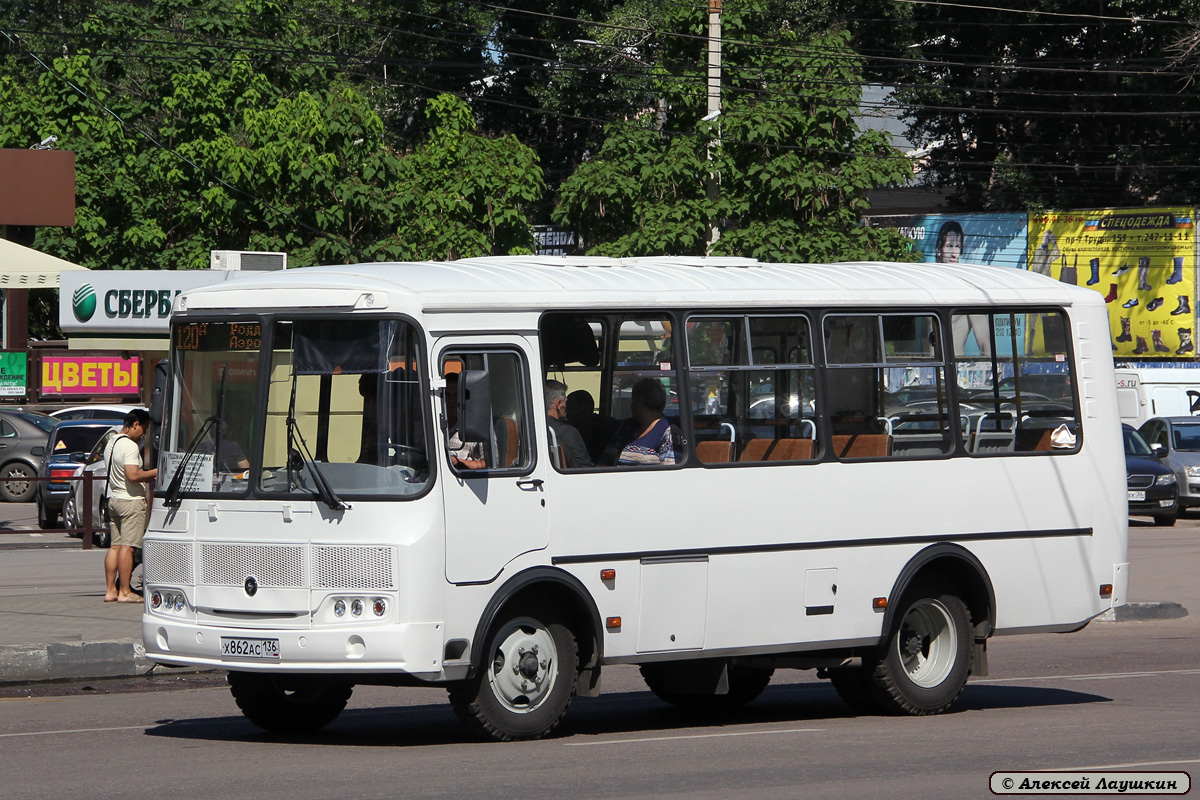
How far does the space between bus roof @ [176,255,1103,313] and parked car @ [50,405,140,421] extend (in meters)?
22.4

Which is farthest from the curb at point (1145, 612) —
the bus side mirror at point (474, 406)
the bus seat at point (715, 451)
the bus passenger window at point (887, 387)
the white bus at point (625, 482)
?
the bus side mirror at point (474, 406)

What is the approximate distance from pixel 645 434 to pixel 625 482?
370mm

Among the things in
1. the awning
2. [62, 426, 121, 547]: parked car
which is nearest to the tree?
the awning

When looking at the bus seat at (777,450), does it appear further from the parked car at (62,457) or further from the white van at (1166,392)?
the white van at (1166,392)

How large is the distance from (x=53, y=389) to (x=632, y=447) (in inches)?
1154

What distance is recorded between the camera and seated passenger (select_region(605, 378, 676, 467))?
30.8ft

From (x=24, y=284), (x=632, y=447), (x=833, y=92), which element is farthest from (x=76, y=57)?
(x=632, y=447)

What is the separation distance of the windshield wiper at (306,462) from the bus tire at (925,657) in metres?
3.66

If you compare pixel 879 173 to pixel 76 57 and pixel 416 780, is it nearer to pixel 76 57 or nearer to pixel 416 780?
pixel 76 57

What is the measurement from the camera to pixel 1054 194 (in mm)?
48875

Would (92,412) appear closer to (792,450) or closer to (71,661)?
(71,661)

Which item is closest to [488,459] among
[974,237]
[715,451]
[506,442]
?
[506,442]

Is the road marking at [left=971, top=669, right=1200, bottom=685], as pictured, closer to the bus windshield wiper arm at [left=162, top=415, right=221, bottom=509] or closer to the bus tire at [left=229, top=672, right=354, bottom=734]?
the bus tire at [left=229, top=672, right=354, bottom=734]

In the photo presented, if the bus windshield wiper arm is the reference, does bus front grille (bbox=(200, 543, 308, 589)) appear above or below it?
below
